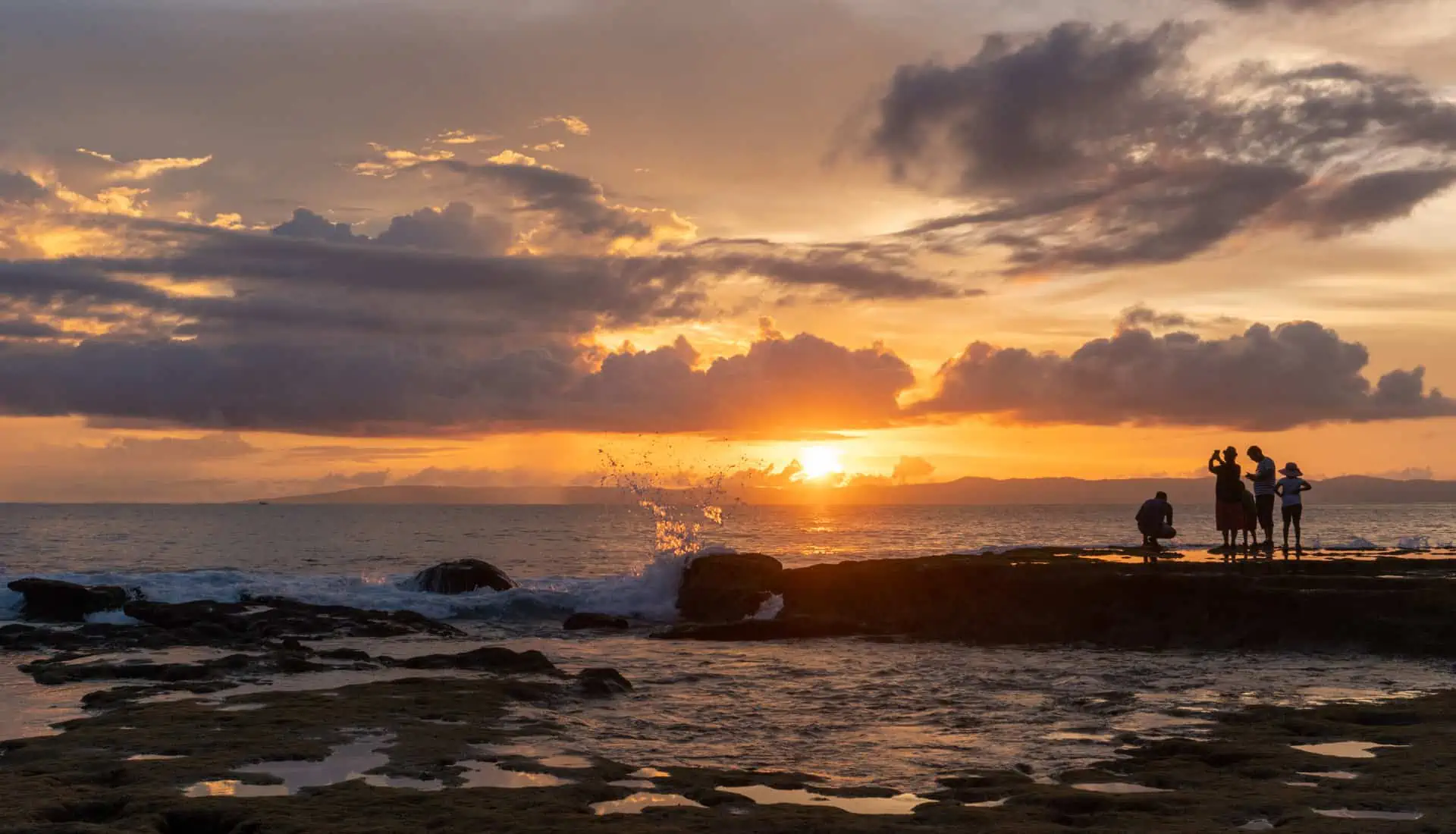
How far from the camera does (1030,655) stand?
23.6 meters

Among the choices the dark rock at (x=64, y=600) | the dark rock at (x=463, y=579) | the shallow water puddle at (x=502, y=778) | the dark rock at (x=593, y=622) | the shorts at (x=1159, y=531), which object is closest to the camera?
the shallow water puddle at (x=502, y=778)

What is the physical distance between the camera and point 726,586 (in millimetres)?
35250

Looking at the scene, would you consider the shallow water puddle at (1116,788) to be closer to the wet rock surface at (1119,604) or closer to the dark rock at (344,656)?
the wet rock surface at (1119,604)

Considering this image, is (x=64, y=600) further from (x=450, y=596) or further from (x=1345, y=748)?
(x=1345, y=748)

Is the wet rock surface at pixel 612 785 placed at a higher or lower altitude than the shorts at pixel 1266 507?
lower

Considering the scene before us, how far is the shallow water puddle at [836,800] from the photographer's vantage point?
1075cm

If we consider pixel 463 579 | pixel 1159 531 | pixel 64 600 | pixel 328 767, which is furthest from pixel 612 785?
pixel 463 579

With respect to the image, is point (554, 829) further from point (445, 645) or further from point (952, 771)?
point (445, 645)

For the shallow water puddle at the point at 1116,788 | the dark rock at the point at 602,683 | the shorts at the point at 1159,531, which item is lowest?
the dark rock at the point at 602,683

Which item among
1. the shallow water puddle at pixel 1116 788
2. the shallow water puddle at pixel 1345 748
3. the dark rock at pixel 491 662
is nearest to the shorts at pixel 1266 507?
the shallow water puddle at pixel 1345 748

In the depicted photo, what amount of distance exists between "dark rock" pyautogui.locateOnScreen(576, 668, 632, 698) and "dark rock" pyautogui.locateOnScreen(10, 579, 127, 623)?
23.8 metres

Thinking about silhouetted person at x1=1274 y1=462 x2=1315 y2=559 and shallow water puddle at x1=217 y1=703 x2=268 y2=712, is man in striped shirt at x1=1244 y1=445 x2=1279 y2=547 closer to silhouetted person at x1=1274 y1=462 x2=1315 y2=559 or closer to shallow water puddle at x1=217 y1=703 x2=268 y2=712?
silhouetted person at x1=1274 y1=462 x2=1315 y2=559

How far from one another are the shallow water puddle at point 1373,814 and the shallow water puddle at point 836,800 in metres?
3.56

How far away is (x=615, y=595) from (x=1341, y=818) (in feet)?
99.7
